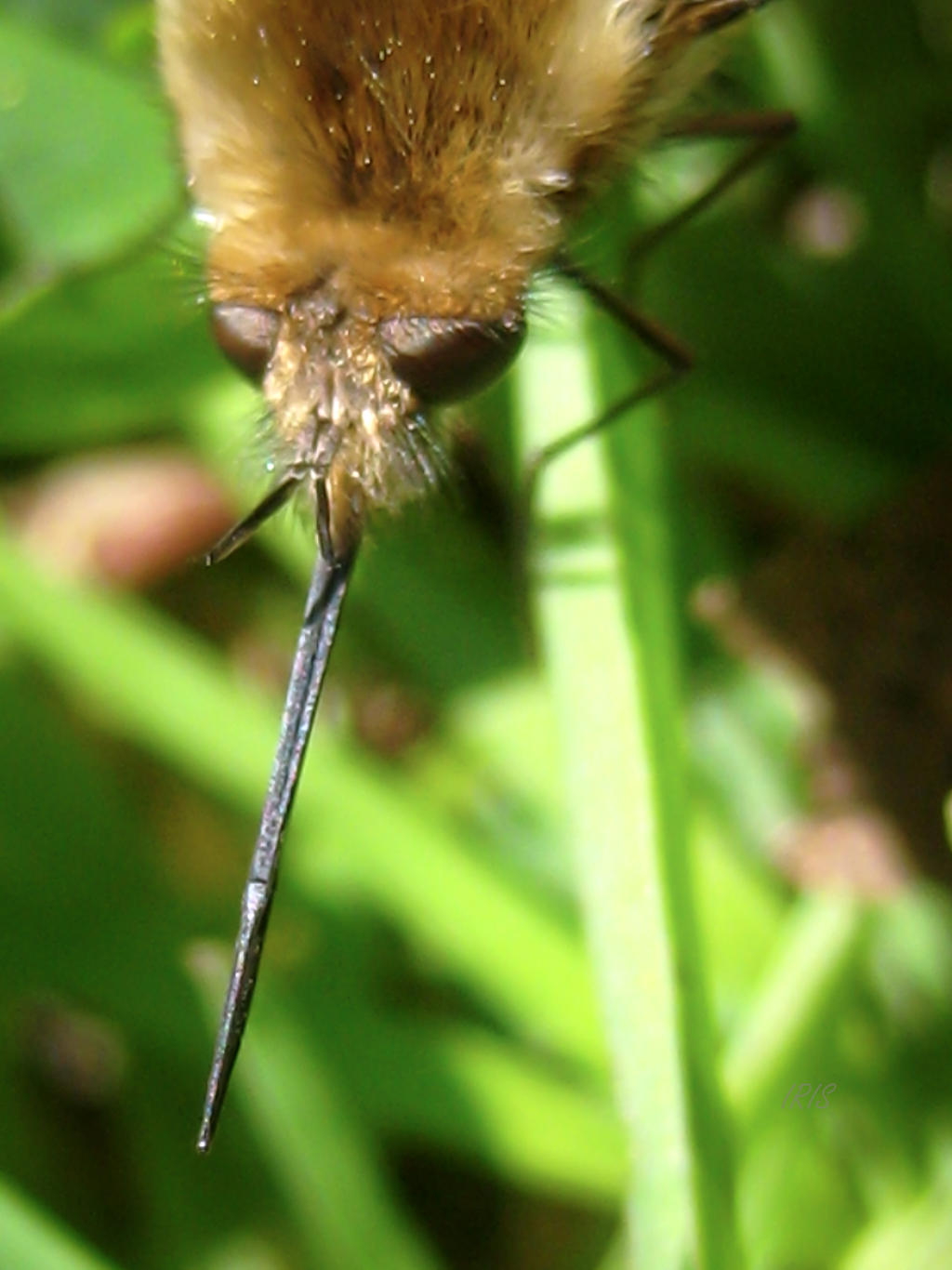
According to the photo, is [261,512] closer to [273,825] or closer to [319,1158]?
[273,825]

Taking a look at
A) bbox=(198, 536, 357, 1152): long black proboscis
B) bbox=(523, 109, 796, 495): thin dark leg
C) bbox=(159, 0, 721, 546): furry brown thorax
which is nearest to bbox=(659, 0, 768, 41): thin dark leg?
bbox=(523, 109, 796, 495): thin dark leg

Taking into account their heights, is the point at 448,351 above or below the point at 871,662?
above

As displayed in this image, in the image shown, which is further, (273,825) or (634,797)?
(634,797)

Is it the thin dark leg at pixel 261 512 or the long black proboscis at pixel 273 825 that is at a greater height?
the thin dark leg at pixel 261 512

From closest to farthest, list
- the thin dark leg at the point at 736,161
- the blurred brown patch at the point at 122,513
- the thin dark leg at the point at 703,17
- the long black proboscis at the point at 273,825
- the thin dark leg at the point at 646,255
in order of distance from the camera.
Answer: the long black proboscis at the point at 273,825
the thin dark leg at the point at 703,17
the thin dark leg at the point at 646,255
the thin dark leg at the point at 736,161
the blurred brown patch at the point at 122,513

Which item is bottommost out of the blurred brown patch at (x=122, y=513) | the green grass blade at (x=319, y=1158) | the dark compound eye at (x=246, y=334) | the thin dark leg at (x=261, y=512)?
the green grass blade at (x=319, y=1158)

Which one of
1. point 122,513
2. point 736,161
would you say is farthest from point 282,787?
point 122,513

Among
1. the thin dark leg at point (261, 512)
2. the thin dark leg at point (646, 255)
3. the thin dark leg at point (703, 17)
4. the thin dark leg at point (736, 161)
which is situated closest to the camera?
the thin dark leg at point (261, 512)

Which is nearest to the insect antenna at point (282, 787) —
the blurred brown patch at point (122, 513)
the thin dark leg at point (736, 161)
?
the thin dark leg at point (736, 161)

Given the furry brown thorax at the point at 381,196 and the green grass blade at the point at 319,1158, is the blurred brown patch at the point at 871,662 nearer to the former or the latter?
the green grass blade at the point at 319,1158
